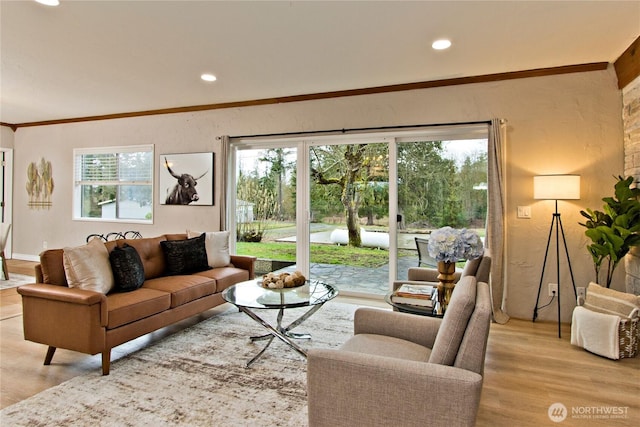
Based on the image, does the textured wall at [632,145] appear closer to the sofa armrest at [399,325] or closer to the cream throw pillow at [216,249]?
the sofa armrest at [399,325]

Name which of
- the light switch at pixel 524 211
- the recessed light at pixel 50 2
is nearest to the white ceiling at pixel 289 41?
the recessed light at pixel 50 2

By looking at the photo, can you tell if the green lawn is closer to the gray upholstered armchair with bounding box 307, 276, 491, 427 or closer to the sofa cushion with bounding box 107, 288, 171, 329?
the sofa cushion with bounding box 107, 288, 171, 329

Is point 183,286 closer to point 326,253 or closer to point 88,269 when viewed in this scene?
point 88,269

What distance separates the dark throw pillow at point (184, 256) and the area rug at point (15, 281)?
9.34 feet

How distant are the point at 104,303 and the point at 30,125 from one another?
6470mm

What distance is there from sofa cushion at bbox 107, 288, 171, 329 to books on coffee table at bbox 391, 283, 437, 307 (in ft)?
6.21

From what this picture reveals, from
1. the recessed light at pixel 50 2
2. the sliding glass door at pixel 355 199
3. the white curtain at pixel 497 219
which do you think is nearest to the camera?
the recessed light at pixel 50 2

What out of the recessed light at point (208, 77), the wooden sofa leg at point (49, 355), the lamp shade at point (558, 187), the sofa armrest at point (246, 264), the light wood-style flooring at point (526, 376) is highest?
the recessed light at point (208, 77)

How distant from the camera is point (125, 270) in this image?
121 inches

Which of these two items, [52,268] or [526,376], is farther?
[52,268]

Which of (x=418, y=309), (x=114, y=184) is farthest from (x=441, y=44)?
(x=114, y=184)

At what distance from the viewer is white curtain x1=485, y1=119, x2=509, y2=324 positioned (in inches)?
155

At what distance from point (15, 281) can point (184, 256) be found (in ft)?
10.9

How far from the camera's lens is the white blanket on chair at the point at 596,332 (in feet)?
9.48
